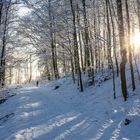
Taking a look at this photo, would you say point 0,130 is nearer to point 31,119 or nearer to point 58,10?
point 31,119

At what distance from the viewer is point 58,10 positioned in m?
32.1

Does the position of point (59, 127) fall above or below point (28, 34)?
below

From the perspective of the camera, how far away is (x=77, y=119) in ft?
51.2

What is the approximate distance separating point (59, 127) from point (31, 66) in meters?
59.2

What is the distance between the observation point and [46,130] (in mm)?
13469

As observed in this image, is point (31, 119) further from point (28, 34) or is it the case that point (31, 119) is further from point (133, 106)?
point (28, 34)

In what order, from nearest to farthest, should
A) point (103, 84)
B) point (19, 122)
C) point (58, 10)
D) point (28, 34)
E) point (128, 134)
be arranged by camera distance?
point (128, 134) → point (19, 122) → point (103, 84) → point (58, 10) → point (28, 34)

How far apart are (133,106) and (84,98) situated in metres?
7.27

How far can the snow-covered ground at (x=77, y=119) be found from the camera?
1248cm

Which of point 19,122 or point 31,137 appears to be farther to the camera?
point 19,122

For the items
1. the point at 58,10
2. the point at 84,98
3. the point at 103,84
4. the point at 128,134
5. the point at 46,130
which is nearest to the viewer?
the point at 128,134

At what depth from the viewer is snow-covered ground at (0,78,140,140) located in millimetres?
12477

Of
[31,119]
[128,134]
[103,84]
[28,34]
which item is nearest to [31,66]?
[28,34]

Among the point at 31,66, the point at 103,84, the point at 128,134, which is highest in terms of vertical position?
the point at 31,66
